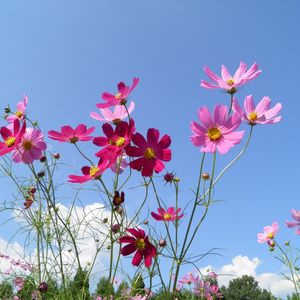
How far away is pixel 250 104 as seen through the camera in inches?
53.2

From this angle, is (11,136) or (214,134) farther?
(11,136)

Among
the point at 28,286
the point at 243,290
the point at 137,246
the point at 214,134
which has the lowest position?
the point at 137,246

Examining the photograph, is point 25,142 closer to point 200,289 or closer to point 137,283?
point 137,283

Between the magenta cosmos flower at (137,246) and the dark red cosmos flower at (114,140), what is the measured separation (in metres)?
0.26

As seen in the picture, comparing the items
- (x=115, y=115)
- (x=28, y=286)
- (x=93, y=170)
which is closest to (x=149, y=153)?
(x=93, y=170)

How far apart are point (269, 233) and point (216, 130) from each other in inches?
112

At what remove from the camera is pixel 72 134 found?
1.44 meters

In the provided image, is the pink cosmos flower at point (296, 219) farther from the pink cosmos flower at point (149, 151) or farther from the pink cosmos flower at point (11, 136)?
the pink cosmos flower at point (11, 136)

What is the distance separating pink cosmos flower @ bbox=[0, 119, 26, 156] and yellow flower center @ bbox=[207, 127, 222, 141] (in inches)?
25.5

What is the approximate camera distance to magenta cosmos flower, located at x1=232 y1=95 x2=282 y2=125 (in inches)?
51.9

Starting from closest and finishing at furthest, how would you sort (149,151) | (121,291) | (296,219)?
(149,151) < (121,291) < (296,219)

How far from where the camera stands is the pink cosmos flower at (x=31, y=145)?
1.47 meters

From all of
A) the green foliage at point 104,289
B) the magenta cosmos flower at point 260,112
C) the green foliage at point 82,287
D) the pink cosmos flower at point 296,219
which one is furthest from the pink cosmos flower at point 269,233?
the magenta cosmos flower at point 260,112

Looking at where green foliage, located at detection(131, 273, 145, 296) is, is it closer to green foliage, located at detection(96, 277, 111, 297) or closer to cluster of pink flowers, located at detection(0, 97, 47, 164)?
green foliage, located at detection(96, 277, 111, 297)
